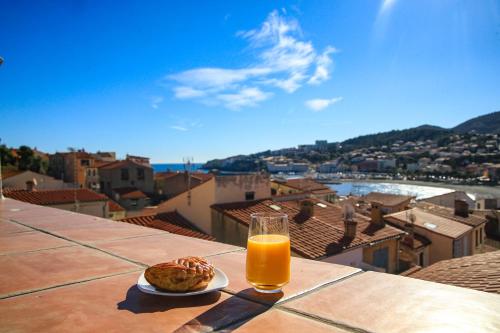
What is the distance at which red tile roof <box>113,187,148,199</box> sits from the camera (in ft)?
120

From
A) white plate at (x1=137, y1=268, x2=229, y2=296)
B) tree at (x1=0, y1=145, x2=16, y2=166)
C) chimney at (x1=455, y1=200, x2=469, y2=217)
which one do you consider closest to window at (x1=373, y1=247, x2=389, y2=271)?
chimney at (x1=455, y1=200, x2=469, y2=217)

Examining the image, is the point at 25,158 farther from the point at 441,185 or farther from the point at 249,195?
the point at 441,185

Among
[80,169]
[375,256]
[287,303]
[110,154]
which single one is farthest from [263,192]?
[110,154]

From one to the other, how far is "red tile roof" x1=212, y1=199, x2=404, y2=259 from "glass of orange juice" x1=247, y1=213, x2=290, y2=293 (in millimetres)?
8271

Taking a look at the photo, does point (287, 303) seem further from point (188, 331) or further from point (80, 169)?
point (80, 169)

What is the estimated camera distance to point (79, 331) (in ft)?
2.65

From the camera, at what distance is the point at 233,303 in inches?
38.6

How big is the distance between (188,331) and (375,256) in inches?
539

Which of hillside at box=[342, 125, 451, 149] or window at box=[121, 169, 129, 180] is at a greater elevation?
hillside at box=[342, 125, 451, 149]

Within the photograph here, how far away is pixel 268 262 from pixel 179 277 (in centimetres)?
28

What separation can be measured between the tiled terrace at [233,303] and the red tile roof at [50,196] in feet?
58.2

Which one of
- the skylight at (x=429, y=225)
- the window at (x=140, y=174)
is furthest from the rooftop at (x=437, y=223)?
the window at (x=140, y=174)

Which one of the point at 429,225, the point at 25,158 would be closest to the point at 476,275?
the point at 429,225

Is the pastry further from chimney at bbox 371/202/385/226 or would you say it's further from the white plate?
chimney at bbox 371/202/385/226
